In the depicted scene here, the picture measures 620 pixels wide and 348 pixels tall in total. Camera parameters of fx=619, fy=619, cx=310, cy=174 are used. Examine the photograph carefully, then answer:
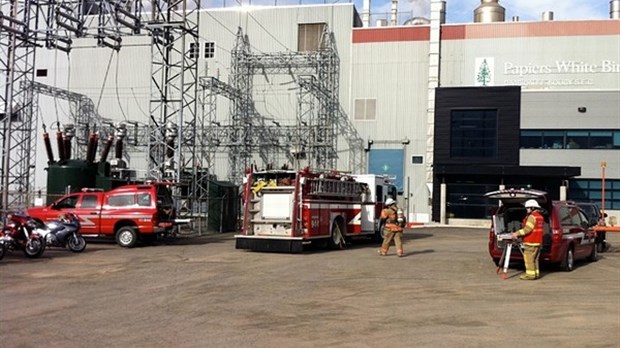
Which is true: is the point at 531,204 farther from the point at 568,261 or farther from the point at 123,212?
the point at 123,212

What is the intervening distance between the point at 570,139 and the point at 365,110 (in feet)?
44.3

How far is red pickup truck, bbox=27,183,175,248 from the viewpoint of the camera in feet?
68.2

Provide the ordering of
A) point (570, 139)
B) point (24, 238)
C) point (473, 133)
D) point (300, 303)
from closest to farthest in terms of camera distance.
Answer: point (300, 303), point (24, 238), point (570, 139), point (473, 133)

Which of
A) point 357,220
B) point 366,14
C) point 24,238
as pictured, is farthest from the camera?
point 366,14

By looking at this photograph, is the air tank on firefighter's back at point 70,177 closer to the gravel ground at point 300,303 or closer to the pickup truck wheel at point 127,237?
the pickup truck wheel at point 127,237

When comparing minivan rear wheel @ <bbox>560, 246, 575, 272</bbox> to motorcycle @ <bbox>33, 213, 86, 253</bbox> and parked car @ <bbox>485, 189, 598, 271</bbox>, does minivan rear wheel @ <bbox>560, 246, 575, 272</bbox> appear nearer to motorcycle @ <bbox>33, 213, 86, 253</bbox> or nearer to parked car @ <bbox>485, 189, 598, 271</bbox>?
parked car @ <bbox>485, 189, 598, 271</bbox>

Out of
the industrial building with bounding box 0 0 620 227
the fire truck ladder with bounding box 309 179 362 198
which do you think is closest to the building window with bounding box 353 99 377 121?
the industrial building with bounding box 0 0 620 227

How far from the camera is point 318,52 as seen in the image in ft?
138

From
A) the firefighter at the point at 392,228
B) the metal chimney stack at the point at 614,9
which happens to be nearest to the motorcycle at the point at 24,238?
the firefighter at the point at 392,228

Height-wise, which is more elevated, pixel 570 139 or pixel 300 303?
pixel 570 139

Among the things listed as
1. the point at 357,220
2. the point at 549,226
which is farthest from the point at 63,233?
the point at 549,226

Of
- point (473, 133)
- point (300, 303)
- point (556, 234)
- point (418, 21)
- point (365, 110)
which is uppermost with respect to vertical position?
point (418, 21)

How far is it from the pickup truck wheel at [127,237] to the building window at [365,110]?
951 inches

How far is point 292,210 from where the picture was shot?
18.9 meters
